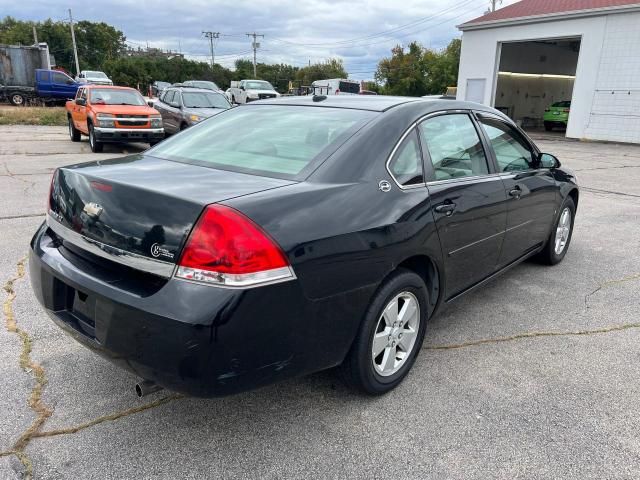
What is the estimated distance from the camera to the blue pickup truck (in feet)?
92.5

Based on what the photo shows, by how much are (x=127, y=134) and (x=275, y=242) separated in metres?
11.9

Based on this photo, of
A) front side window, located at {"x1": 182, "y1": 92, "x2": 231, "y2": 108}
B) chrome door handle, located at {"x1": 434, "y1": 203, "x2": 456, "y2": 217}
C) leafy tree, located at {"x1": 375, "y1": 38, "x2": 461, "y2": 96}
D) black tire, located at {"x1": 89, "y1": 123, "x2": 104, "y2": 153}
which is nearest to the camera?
chrome door handle, located at {"x1": 434, "y1": 203, "x2": 456, "y2": 217}

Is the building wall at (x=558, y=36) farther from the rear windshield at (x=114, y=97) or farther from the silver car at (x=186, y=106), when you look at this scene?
the rear windshield at (x=114, y=97)

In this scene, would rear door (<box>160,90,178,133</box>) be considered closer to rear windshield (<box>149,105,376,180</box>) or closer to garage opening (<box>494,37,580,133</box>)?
rear windshield (<box>149,105,376,180</box>)

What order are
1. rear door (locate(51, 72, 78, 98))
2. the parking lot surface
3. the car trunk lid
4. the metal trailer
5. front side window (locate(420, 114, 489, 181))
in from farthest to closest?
the metal trailer
rear door (locate(51, 72, 78, 98))
front side window (locate(420, 114, 489, 181))
the parking lot surface
the car trunk lid

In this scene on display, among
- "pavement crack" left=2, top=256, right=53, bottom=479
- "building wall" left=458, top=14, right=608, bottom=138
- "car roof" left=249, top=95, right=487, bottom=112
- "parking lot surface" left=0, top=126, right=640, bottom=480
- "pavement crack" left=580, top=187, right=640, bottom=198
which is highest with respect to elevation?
"building wall" left=458, top=14, right=608, bottom=138

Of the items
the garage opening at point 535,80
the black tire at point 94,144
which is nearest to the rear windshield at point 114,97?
the black tire at point 94,144

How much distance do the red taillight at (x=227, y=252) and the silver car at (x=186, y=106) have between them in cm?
1200

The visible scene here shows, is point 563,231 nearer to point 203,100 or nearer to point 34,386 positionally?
point 34,386

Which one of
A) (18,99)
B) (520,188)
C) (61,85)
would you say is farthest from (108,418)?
(18,99)

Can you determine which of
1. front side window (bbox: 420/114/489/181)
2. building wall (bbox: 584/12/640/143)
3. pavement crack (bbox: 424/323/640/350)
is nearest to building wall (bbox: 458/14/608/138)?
building wall (bbox: 584/12/640/143)

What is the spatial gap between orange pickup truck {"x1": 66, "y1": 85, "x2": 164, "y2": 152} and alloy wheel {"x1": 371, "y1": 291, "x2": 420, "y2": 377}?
37.9ft

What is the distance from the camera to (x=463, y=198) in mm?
3219

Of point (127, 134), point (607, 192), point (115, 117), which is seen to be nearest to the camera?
point (607, 192)
